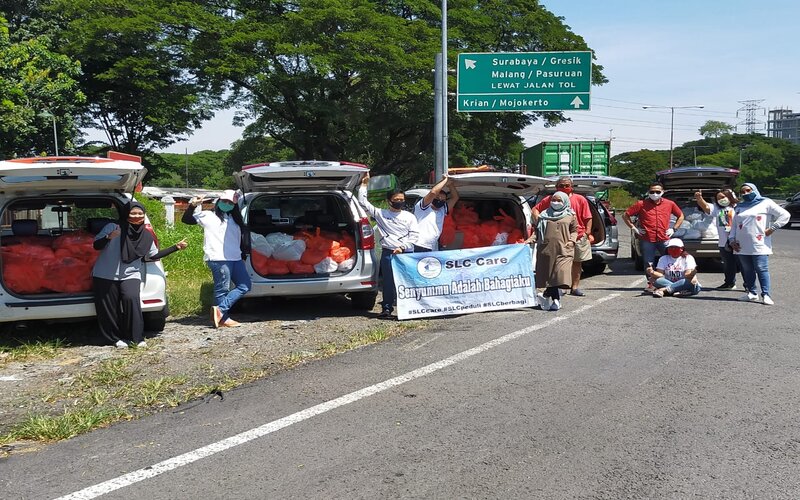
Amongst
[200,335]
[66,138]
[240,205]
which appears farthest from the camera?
[66,138]

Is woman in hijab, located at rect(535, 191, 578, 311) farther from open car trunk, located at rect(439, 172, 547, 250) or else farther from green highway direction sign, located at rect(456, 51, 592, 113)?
green highway direction sign, located at rect(456, 51, 592, 113)

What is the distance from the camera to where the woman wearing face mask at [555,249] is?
898cm

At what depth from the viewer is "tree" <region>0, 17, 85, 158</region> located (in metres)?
16.8

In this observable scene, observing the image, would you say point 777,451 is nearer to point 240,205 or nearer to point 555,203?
point 555,203

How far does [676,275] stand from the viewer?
1017cm

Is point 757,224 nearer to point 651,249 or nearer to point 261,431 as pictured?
point 651,249

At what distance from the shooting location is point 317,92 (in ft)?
94.8

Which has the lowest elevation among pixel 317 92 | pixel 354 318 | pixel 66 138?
pixel 354 318

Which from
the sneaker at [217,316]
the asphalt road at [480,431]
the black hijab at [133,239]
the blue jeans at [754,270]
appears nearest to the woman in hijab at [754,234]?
the blue jeans at [754,270]

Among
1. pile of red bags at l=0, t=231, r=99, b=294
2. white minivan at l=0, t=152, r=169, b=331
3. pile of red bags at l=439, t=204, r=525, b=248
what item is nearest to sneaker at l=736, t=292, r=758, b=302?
pile of red bags at l=439, t=204, r=525, b=248

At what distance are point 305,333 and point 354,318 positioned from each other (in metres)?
1.04

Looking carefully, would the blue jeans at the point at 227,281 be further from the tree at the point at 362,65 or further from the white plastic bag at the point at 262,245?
the tree at the point at 362,65

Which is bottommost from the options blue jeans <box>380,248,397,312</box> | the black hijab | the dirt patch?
the dirt patch

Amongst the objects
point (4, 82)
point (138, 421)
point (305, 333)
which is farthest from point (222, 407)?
point (4, 82)
